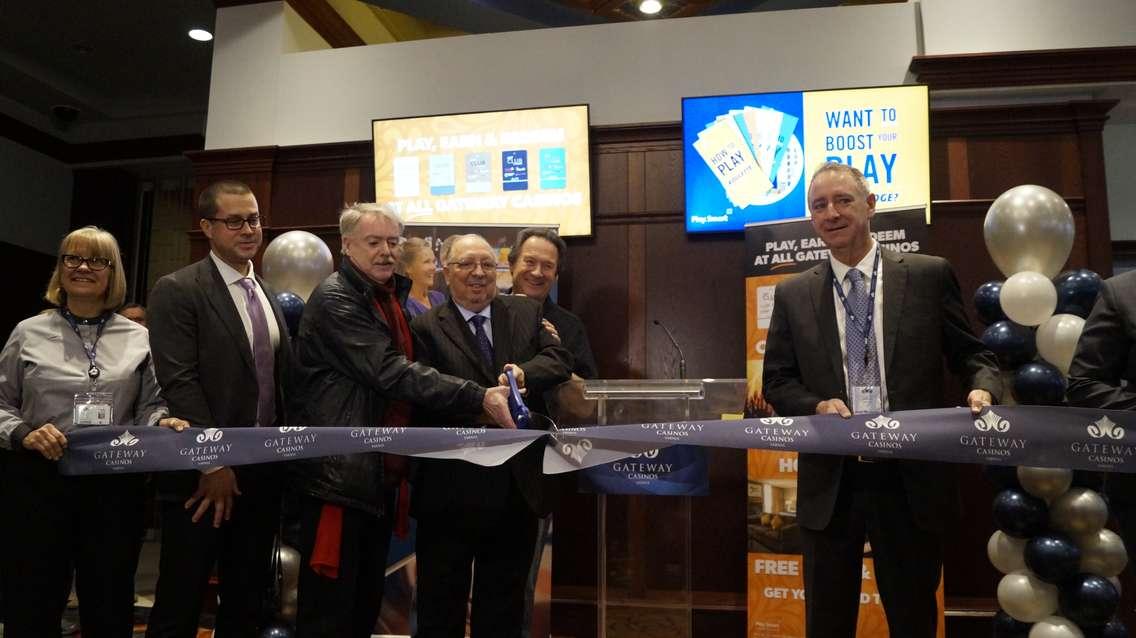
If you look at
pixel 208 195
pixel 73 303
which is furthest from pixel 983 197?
pixel 73 303

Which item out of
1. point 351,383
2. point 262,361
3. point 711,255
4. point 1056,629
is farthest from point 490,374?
point 711,255

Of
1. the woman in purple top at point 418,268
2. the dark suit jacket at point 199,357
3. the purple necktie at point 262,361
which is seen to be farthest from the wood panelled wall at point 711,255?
the dark suit jacket at point 199,357

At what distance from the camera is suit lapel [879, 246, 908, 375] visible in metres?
2.27

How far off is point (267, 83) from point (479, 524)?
13.6ft

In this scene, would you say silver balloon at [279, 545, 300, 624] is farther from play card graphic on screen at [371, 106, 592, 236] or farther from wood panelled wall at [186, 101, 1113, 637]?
play card graphic on screen at [371, 106, 592, 236]

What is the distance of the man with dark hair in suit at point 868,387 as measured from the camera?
7.11ft

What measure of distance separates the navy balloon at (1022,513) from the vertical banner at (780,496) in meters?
0.93

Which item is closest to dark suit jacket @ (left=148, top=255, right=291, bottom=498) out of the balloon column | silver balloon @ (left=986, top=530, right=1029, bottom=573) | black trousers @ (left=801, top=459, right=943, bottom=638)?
black trousers @ (left=801, top=459, right=943, bottom=638)

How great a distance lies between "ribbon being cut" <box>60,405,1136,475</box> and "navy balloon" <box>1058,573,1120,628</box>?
801mm

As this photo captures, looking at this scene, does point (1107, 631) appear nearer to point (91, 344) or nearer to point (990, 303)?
point (990, 303)

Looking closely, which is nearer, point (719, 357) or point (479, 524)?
point (479, 524)

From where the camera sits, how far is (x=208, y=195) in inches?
104

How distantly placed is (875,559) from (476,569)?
1.12 m

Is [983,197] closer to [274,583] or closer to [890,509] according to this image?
[890,509]
